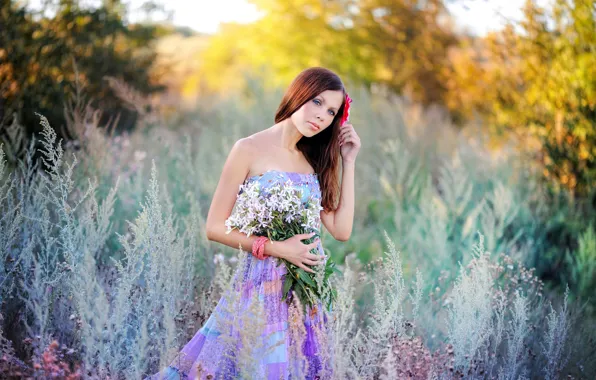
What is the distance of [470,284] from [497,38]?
5156 mm

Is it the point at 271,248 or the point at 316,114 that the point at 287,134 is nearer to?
the point at 316,114

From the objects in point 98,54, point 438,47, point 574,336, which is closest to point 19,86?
point 98,54

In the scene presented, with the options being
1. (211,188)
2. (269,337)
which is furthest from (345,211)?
(211,188)

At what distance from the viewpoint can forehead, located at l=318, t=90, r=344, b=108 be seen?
260 centimetres

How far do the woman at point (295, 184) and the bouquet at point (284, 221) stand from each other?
0.05 metres

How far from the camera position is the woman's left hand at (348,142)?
2760mm

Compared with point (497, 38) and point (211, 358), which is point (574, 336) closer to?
point (211, 358)

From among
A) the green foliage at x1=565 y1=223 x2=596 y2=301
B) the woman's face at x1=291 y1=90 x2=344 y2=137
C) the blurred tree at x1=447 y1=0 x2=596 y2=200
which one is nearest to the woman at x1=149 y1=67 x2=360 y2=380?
the woman's face at x1=291 y1=90 x2=344 y2=137

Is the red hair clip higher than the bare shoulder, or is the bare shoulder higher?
the red hair clip

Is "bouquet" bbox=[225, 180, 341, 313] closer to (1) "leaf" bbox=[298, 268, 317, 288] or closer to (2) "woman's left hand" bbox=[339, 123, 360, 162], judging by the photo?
Result: (1) "leaf" bbox=[298, 268, 317, 288]

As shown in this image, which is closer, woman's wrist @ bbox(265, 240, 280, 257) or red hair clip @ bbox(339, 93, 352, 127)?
woman's wrist @ bbox(265, 240, 280, 257)

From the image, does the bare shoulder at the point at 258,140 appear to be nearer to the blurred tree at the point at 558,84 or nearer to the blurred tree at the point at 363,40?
the blurred tree at the point at 558,84

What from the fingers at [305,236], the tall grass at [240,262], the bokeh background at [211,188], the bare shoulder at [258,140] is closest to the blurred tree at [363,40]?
the bokeh background at [211,188]

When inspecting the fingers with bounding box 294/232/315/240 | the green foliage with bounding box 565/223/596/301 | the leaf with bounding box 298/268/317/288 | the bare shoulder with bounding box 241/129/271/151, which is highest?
the bare shoulder with bounding box 241/129/271/151
